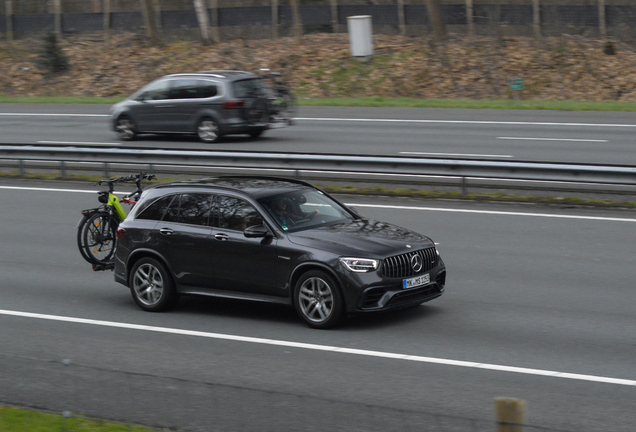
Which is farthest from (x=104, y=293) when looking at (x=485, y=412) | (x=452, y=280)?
(x=485, y=412)

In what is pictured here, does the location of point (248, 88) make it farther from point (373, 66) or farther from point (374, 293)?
point (374, 293)

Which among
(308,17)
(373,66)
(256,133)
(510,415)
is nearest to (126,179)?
(510,415)

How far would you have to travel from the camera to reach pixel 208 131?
24.3m

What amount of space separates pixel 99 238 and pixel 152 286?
2.13m

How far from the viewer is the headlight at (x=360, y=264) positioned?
930cm

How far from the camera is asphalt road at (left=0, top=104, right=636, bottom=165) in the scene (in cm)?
2162

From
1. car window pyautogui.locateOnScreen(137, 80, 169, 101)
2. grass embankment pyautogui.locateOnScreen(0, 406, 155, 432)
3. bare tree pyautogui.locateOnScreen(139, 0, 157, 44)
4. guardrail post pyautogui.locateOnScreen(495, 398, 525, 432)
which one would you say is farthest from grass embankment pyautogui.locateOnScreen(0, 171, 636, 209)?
bare tree pyautogui.locateOnScreen(139, 0, 157, 44)

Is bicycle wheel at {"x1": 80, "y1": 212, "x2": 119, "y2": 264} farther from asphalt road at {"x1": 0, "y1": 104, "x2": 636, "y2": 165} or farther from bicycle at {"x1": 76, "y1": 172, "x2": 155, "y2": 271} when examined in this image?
asphalt road at {"x1": 0, "y1": 104, "x2": 636, "y2": 165}

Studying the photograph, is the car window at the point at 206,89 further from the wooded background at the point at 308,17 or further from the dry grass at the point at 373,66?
the wooded background at the point at 308,17

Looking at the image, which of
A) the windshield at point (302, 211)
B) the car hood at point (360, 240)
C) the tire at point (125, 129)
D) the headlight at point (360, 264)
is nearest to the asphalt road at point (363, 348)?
the headlight at point (360, 264)

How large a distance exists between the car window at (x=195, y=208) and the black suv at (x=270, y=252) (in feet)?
0.05

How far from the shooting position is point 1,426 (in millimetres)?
6359

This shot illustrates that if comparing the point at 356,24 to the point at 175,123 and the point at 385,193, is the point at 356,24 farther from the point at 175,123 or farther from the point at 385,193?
the point at 385,193

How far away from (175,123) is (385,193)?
9120 millimetres
